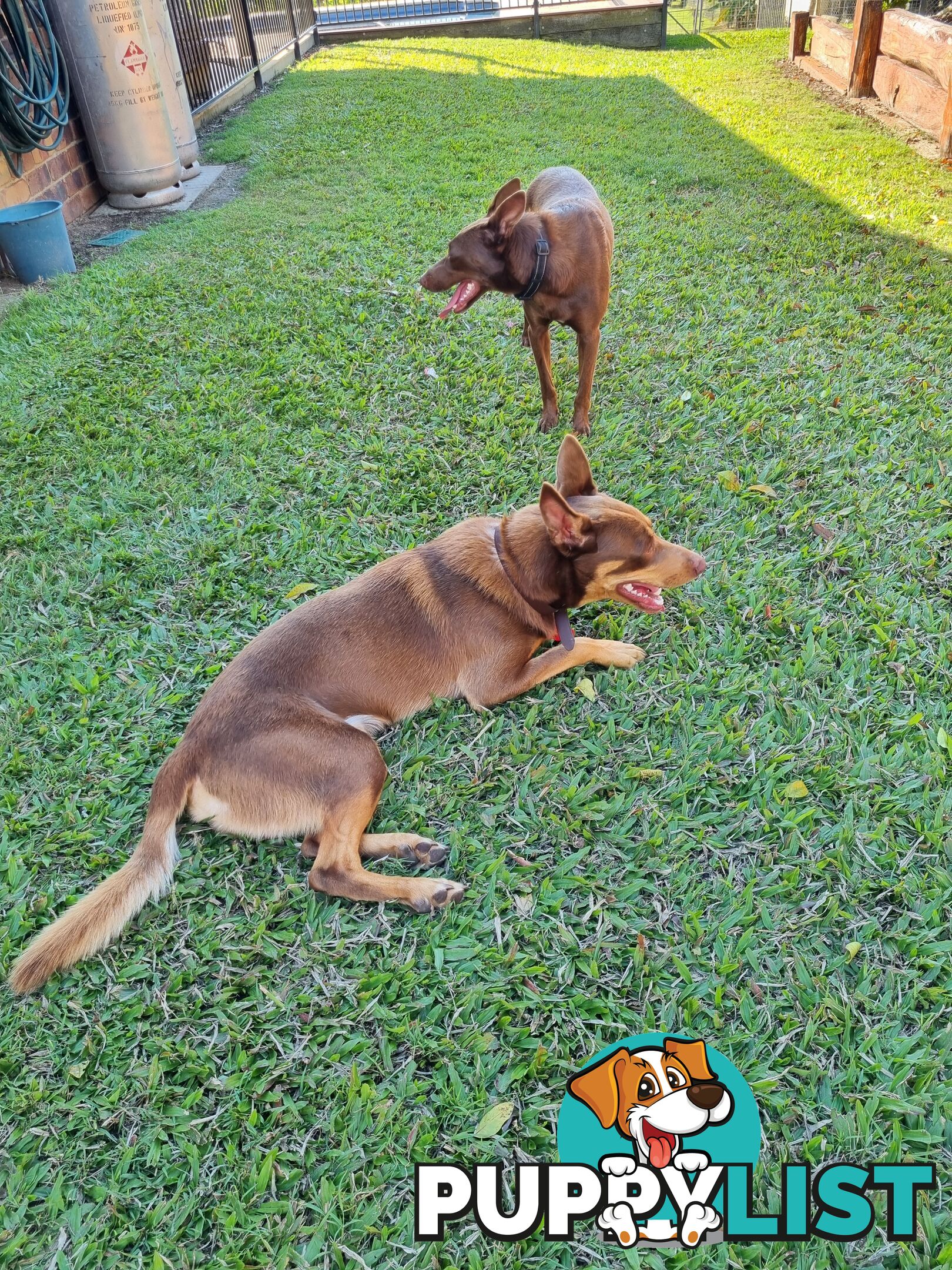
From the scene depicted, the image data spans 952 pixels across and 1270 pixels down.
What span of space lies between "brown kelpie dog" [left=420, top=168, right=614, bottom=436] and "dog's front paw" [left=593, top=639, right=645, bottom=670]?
1779 mm

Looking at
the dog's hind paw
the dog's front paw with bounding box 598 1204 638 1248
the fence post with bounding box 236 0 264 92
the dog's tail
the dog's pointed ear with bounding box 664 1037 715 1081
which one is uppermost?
the fence post with bounding box 236 0 264 92

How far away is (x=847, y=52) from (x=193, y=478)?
10.7 m

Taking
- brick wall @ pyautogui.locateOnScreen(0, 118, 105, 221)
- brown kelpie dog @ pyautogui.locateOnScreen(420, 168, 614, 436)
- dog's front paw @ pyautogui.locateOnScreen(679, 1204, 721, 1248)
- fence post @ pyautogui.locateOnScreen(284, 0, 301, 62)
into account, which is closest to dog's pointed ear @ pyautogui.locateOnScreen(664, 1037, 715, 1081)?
dog's front paw @ pyautogui.locateOnScreen(679, 1204, 721, 1248)

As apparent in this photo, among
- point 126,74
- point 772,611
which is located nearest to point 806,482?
point 772,611

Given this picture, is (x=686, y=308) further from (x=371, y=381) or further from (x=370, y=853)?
(x=370, y=853)

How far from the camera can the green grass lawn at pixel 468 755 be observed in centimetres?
188

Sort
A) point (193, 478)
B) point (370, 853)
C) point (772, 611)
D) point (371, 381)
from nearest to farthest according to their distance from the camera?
1. point (370, 853)
2. point (772, 611)
3. point (193, 478)
4. point (371, 381)

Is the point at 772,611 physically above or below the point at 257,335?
below

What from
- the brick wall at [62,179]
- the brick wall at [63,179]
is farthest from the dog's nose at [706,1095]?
the brick wall at [63,179]

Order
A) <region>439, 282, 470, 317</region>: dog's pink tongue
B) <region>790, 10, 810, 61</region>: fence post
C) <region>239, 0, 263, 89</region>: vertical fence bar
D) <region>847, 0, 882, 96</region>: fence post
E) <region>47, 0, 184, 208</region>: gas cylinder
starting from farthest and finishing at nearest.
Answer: <region>239, 0, 263, 89</region>: vertical fence bar, <region>790, 10, 810, 61</region>: fence post, <region>847, 0, 882, 96</region>: fence post, <region>47, 0, 184, 208</region>: gas cylinder, <region>439, 282, 470, 317</region>: dog's pink tongue

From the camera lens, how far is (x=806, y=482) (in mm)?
3982

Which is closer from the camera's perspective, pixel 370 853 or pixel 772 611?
pixel 370 853

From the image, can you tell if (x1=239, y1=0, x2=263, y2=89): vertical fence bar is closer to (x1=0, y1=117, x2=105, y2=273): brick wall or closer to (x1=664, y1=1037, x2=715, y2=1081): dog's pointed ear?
(x1=0, y1=117, x2=105, y2=273): brick wall

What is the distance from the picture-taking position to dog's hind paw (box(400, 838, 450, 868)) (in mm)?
2463
